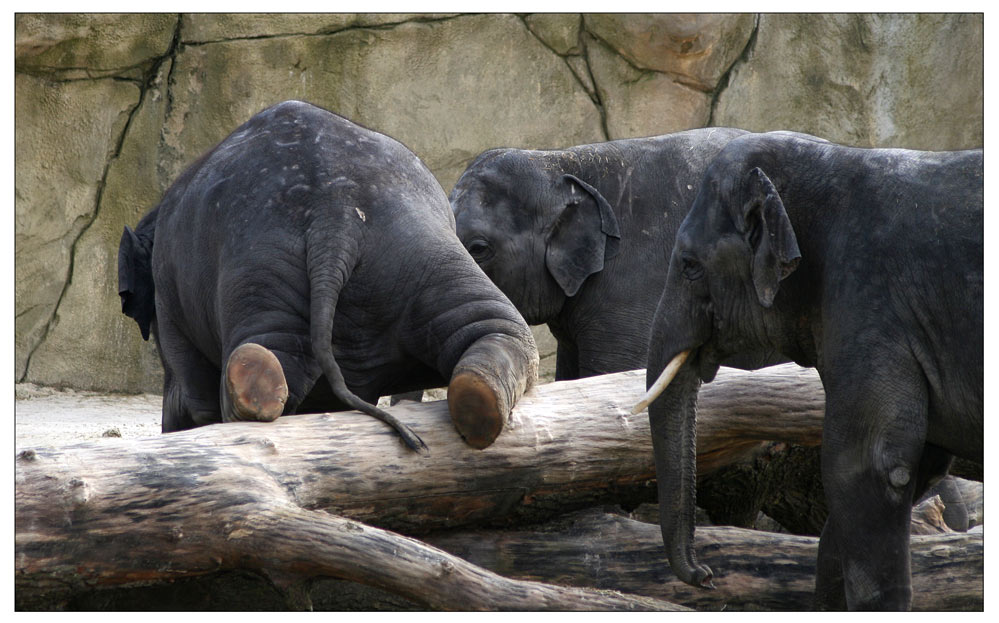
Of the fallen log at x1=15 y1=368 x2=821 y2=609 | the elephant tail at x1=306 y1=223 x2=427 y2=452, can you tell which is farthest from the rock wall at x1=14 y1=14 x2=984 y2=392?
the fallen log at x1=15 y1=368 x2=821 y2=609

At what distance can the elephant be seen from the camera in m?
3.19

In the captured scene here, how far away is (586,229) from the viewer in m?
5.04

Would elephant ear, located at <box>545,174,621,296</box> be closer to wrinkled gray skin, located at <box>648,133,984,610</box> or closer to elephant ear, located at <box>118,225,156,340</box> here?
elephant ear, located at <box>118,225,156,340</box>

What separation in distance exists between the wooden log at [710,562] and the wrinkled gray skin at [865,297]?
0.35m

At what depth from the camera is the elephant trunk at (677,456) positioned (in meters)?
2.85

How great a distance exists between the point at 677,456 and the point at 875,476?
0.55 metres

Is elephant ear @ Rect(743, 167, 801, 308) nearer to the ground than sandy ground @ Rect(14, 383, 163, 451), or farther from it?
farther from it

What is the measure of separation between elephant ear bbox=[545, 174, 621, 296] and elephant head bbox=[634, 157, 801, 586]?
2086 millimetres

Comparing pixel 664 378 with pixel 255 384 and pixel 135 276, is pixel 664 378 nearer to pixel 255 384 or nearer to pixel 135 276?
pixel 255 384

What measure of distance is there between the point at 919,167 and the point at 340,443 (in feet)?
4.94

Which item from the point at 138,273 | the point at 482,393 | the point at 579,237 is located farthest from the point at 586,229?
the point at 482,393

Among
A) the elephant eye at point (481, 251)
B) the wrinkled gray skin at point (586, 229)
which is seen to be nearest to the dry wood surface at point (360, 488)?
the wrinkled gray skin at point (586, 229)

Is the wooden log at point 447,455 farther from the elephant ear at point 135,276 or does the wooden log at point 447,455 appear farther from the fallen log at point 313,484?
the elephant ear at point 135,276

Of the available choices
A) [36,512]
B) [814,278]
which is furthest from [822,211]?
[36,512]
